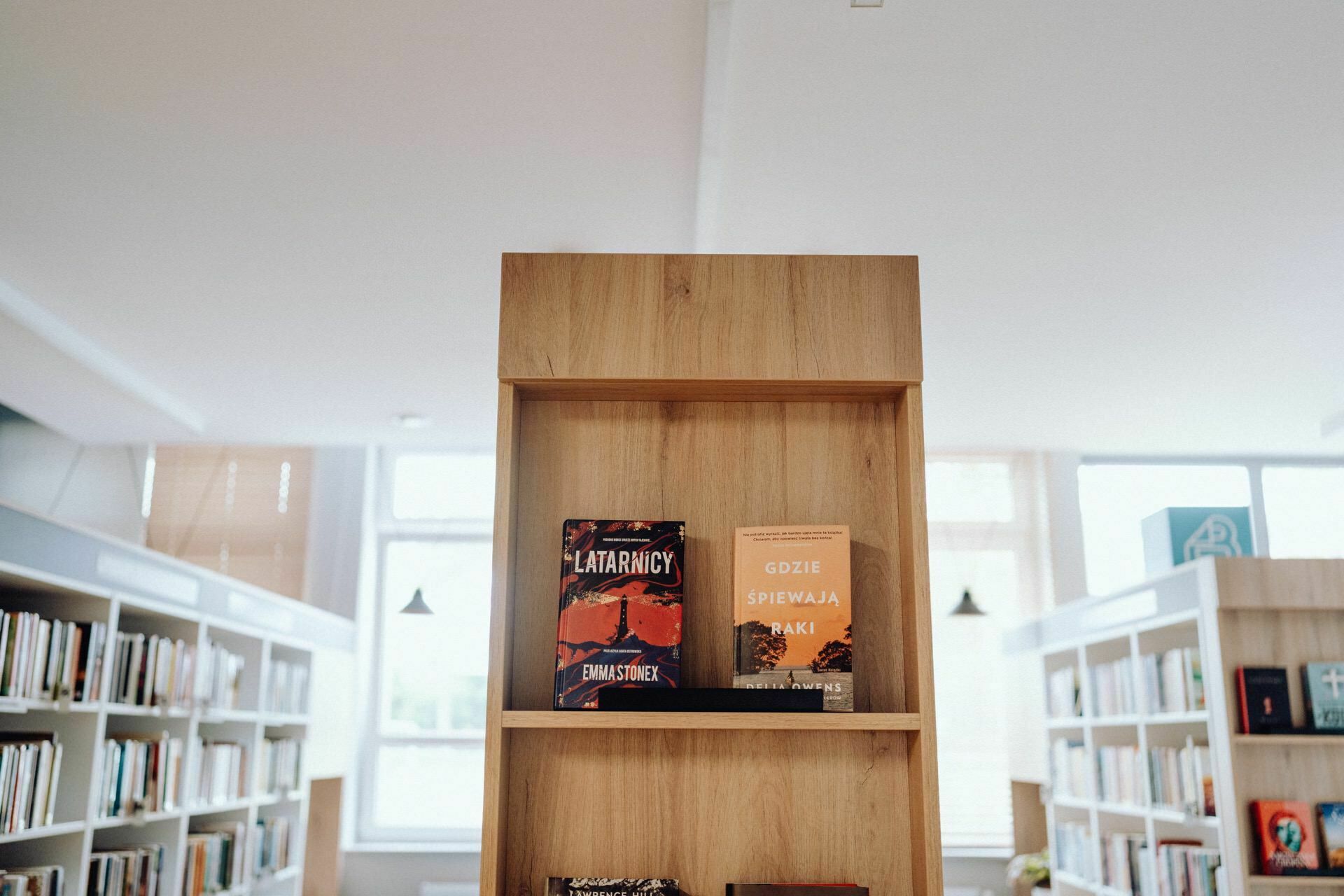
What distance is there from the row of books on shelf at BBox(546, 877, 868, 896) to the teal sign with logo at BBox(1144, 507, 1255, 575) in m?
3.12

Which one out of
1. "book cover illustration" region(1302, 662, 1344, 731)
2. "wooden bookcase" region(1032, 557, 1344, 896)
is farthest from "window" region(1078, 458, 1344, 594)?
"book cover illustration" region(1302, 662, 1344, 731)

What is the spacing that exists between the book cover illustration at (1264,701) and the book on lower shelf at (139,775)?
156 inches

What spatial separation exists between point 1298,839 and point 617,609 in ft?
10.4

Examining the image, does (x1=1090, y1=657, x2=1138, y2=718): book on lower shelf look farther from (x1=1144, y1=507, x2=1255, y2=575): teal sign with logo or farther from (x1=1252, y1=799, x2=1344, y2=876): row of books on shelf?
(x1=1252, y1=799, x2=1344, y2=876): row of books on shelf

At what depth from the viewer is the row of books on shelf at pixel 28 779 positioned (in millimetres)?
3340

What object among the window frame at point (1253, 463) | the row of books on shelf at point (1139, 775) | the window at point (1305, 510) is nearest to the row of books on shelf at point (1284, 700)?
the row of books on shelf at point (1139, 775)

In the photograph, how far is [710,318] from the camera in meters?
1.97

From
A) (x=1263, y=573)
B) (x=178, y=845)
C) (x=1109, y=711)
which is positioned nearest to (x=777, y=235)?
(x=1263, y=573)

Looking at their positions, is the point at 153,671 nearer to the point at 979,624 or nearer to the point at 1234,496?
the point at 979,624

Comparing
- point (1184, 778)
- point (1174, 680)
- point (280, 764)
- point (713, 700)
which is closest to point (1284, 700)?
point (1174, 680)

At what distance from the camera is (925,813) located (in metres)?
1.76

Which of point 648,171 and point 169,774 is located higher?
point 648,171

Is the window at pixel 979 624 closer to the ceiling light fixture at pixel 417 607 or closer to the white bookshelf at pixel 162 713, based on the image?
the ceiling light fixture at pixel 417 607

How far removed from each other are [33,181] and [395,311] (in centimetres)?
141
